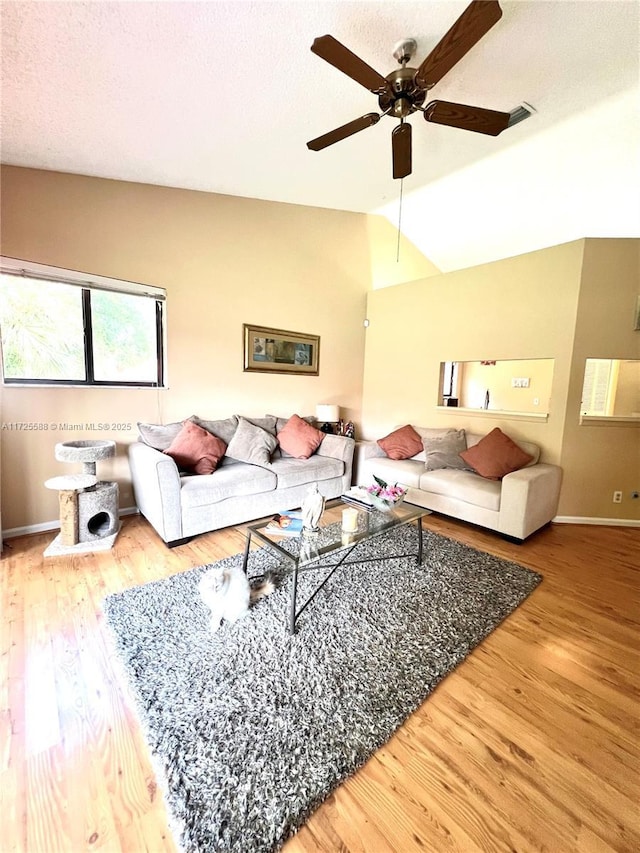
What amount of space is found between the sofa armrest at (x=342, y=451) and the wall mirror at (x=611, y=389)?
2.20 metres

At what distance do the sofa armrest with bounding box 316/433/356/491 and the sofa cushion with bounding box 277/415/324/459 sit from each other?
93 millimetres

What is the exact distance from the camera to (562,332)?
3.16 metres

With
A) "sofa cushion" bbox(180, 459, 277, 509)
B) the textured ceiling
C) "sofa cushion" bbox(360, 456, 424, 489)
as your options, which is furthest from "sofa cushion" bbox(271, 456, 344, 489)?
the textured ceiling

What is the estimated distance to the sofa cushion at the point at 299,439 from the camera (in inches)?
142

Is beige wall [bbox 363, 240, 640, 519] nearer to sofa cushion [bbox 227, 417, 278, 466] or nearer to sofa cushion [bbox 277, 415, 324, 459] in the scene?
sofa cushion [bbox 277, 415, 324, 459]

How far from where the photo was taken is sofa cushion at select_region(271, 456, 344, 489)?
10.4 ft

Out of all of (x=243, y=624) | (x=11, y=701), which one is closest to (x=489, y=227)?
(x=243, y=624)

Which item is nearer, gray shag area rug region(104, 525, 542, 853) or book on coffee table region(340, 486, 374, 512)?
gray shag area rug region(104, 525, 542, 853)

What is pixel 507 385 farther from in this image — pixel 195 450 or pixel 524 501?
pixel 195 450

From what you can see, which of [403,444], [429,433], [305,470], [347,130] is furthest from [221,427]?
[347,130]

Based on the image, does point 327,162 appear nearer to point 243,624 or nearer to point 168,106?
point 168,106

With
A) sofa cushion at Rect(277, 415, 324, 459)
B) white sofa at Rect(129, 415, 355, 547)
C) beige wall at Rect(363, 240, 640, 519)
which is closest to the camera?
white sofa at Rect(129, 415, 355, 547)

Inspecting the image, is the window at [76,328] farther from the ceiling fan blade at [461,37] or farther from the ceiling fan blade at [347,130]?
the ceiling fan blade at [461,37]

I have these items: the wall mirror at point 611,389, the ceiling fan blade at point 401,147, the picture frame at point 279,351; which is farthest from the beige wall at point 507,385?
the ceiling fan blade at point 401,147
